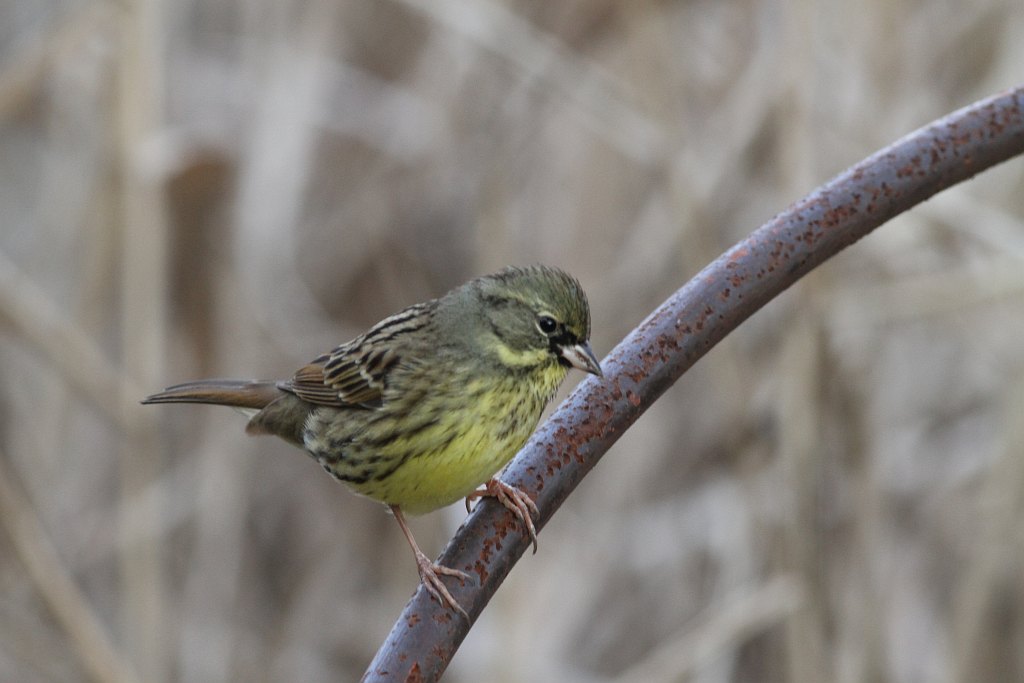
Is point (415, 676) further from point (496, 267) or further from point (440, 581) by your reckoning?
point (496, 267)

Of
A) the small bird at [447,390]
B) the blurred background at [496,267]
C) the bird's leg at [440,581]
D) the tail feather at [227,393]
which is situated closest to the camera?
the bird's leg at [440,581]

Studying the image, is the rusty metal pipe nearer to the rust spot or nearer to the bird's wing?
the rust spot

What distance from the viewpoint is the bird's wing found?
94.9 inches

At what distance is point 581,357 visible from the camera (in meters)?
2.08

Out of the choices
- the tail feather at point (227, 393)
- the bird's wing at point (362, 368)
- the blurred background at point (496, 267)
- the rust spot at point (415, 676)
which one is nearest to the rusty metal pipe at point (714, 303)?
the rust spot at point (415, 676)

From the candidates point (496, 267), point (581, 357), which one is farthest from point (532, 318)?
point (496, 267)

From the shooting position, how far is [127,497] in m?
3.33

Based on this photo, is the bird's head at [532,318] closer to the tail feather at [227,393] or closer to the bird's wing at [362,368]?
the bird's wing at [362,368]

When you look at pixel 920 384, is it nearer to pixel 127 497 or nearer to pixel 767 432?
pixel 767 432

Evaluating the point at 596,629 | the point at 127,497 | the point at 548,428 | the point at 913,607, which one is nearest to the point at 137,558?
the point at 127,497

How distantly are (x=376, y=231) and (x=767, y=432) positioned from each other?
4.53ft

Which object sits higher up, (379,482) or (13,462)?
(13,462)

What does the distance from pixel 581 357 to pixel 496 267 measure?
55.8 inches

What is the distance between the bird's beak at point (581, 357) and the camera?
1997mm
